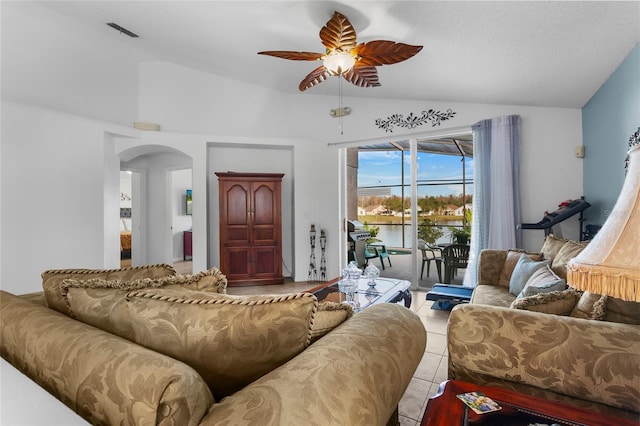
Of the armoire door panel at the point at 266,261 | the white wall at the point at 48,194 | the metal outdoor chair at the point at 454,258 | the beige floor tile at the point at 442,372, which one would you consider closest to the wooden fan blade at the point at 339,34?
the beige floor tile at the point at 442,372

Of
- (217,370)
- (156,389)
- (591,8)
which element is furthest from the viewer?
(591,8)

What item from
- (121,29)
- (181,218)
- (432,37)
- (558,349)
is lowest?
(558,349)

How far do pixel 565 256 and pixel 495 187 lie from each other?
1.45 metres

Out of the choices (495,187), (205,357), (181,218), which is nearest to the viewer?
(205,357)

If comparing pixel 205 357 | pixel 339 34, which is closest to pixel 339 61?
pixel 339 34

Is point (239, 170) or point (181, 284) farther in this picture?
point (239, 170)

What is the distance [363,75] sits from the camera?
116 inches

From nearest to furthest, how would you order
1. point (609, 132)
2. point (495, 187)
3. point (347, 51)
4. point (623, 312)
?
point (623, 312) → point (347, 51) → point (609, 132) → point (495, 187)

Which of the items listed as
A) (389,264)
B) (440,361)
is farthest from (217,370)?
(389,264)

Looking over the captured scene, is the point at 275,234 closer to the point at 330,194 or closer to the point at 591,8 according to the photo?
the point at 330,194

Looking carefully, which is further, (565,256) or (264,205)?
(264,205)

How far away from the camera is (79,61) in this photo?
145 inches

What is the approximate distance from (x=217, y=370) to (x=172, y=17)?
3552 mm

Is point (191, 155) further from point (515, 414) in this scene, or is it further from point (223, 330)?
point (515, 414)
